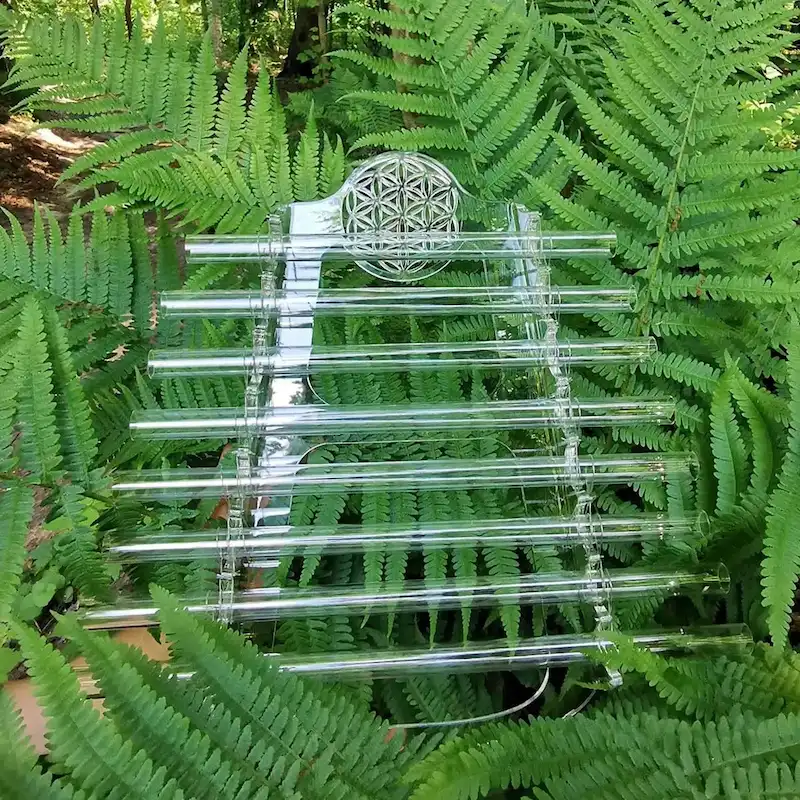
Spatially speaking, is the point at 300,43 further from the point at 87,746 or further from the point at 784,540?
the point at 87,746

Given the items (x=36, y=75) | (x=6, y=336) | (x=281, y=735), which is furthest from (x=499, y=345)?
(x=36, y=75)

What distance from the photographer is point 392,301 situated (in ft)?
3.13

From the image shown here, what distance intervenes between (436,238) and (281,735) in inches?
26.4

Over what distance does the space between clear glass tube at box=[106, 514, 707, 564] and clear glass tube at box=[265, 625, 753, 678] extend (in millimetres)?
125

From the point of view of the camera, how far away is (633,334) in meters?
1.05

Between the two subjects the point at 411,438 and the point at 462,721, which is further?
the point at 411,438

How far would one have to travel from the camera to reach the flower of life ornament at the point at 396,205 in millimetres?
907

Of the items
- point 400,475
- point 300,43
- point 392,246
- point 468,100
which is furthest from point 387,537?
point 300,43

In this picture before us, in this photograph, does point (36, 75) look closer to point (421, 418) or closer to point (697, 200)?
point (421, 418)

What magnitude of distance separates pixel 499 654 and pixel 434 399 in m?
0.38

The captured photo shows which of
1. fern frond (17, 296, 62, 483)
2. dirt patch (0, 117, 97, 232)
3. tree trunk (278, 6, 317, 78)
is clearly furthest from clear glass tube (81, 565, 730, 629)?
tree trunk (278, 6, 317, 78)

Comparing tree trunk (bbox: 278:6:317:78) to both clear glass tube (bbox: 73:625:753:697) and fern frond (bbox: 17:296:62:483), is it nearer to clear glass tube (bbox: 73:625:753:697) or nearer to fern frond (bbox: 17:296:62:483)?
fern frond (bbox: 17:296:62:483)

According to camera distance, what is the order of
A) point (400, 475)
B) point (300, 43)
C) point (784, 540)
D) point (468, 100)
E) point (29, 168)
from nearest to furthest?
point (784, 540)
point (400, 475)
point (468, 100)
point (29, 168)
point (300, 43)

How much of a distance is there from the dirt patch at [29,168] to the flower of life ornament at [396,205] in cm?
295
